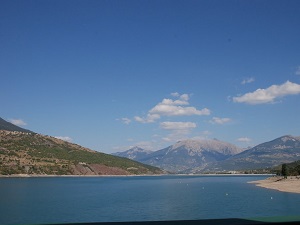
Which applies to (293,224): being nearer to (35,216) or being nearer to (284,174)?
(35,216)

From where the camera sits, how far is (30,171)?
19462cm

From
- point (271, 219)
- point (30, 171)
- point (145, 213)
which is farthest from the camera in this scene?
point (30, 171)

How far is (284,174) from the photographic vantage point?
421 ft

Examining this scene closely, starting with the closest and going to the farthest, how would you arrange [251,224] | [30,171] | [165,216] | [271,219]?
[251,224] < [271,219] < [165,216] < [30,171]

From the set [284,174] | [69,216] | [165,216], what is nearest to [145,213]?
[165,216]

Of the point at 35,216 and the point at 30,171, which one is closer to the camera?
the point at 35,216

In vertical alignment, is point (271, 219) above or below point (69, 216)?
above

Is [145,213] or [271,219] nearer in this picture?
[271,219]

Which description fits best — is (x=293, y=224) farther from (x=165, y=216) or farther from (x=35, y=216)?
(x=35, y=216)

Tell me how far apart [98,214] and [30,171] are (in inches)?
6314

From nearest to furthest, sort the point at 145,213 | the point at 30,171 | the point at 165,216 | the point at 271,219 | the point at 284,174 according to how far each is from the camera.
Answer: the point at 271,219, the point at 165,216, the point at 145,213, the point at 284,174, the point at 30,171

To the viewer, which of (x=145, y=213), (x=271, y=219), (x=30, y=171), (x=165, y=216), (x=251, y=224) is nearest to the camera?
(x=251, y=224)

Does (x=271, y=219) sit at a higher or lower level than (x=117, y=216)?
higher

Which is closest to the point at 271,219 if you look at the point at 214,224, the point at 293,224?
the point at 293,224
